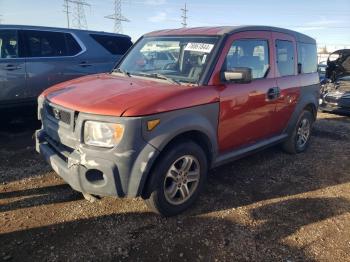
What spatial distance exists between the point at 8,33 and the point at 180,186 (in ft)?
15.0

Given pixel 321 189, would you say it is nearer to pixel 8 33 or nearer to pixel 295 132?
pixel 295 132

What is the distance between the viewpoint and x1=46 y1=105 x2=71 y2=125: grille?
329 cm

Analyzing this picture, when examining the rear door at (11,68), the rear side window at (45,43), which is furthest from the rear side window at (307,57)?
the rear door at (11,68)

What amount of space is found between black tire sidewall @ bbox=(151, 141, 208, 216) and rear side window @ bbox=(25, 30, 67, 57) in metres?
4.28

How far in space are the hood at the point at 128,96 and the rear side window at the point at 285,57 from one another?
168 cm

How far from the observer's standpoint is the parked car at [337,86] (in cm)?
919

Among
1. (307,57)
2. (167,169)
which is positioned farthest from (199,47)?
(307,57)

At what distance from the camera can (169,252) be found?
3043 millimetres

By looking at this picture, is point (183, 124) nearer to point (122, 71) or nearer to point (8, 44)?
point (122, 71)

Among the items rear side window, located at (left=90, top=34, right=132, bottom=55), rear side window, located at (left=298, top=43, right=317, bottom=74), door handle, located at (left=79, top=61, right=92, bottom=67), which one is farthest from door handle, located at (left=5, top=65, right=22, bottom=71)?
rear side window, located at (left=298, top=43, right=317, bottom=74)

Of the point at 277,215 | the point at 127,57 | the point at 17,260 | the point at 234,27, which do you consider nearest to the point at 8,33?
the point at 127,57

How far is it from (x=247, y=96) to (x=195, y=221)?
164 cm

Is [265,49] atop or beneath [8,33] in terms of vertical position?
beneath

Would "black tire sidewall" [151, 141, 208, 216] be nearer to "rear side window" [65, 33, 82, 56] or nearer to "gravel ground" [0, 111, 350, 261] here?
"gravel ground" [0, 111, 350, 261]
